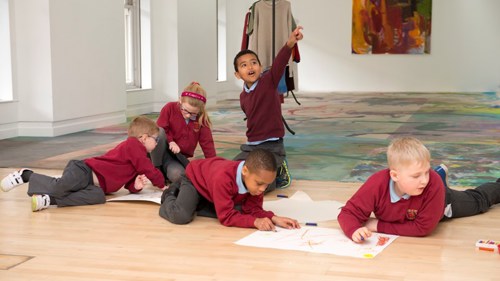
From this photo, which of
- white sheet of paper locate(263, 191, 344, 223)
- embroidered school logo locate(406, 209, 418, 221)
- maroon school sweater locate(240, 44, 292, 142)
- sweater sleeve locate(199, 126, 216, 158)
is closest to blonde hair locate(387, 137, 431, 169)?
embroidered school logo locate(406, 209, 418, 221)

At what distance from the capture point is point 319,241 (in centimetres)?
304

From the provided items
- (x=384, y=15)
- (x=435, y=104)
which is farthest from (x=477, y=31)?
(x=435, y=104)

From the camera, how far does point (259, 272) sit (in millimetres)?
2574

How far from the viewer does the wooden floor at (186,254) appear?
2555 mm

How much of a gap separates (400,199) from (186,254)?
0.95 meters

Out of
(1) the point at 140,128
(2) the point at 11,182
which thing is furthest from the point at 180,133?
(2) the point at 11,182

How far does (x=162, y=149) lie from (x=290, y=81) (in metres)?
3.49

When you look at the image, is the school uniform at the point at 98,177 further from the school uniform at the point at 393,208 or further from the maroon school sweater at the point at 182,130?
the school uniform at the point at 393,208

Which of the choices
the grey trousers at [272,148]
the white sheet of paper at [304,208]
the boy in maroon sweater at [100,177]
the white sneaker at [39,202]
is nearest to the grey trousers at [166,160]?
the boy in maroon sweater at [100,177]

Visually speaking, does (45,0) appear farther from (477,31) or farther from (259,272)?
(477,31)

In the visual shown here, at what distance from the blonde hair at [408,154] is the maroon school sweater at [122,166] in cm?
151

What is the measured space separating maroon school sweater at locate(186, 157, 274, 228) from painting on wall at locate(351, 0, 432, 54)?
12389mm

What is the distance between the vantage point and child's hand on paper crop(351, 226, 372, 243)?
2.95 metres

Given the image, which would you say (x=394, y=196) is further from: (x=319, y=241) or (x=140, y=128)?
(x=140, y=128)
